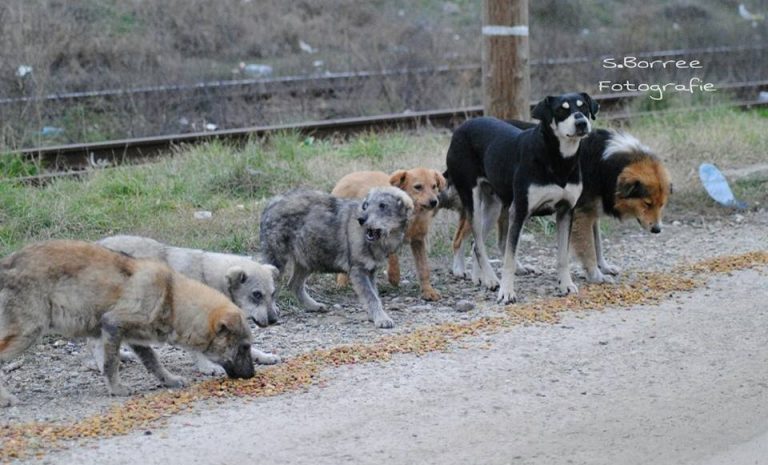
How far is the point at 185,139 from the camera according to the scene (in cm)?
1446

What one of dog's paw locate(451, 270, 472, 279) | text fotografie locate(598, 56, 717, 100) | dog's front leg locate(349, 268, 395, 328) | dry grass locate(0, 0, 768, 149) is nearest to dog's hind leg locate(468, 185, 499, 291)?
dog's paw locate(451, 270, 472, 279)

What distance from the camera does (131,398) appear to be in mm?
7309

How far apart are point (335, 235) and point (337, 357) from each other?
167 cm

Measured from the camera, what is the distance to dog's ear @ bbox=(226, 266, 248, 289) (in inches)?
323

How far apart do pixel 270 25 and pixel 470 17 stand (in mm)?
5456

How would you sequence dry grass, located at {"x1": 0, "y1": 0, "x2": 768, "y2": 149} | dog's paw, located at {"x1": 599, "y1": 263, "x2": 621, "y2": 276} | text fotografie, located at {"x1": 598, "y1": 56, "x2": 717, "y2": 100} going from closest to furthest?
dog's paw, located at {"x1": 599, "y1": 263, "x2": 621, "y2": 276}
dry grass, located at {"x1": 0, "y1": 0, "x2": 768, "y2": 149}
text fotografie, located at {"x1": 598, "y1": 56, "x2": 717, "y2": 100}

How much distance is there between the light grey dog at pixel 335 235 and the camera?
916 cm

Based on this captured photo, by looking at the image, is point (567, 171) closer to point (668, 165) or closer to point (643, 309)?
point (643, 309)

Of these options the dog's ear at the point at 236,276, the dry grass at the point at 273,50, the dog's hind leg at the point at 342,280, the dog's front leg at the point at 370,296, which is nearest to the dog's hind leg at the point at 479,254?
the dog's hind leg at the point at 342,280

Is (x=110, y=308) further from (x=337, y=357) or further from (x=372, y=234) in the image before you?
(x=372, y=234)

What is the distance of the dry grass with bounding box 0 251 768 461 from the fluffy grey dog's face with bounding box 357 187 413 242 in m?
0.93

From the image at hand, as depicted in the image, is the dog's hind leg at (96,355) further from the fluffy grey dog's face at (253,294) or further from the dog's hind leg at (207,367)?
the fluffy grey dog's face at (253,294)

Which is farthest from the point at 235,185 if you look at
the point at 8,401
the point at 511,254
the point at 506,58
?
the point at 8,401

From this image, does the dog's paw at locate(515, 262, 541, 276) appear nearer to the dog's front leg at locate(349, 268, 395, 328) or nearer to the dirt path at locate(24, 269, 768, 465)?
the dog's front leg at locate(349, 268, 395, 328)
